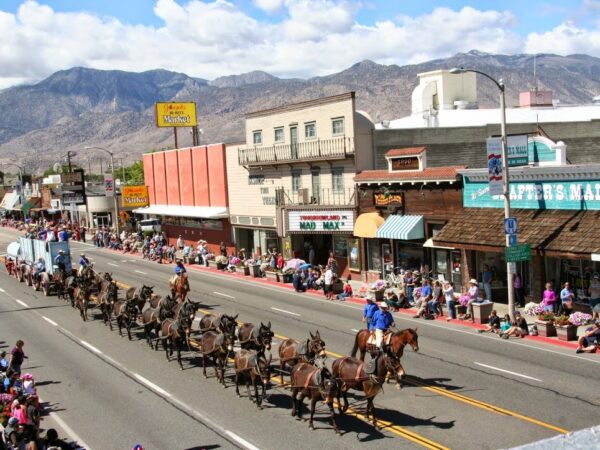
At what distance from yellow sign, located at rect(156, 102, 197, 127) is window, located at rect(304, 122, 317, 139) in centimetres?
3352

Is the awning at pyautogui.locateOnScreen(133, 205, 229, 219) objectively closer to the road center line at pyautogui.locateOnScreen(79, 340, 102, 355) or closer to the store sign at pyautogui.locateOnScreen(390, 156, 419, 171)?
the store sign at pyautogui.locateOnScreen(390, 156, 419, 171)

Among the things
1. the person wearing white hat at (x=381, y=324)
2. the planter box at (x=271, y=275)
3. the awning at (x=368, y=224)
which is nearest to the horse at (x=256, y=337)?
the person wearing white hat at (x=381, y=324)

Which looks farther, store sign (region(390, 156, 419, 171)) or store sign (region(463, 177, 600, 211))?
store sign (region(390, 156, 419, 171))

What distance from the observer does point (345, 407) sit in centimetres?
1564

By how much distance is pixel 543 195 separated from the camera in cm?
2898

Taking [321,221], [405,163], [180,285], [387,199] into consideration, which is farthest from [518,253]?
[321,221]

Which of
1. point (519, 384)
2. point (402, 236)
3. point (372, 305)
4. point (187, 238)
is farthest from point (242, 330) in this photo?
point (187, 238)

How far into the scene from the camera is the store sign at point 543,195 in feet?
88.6

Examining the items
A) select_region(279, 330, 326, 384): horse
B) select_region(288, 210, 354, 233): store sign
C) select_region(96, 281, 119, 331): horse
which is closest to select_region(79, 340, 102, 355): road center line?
select_region(96, 281, 119, 331): horse

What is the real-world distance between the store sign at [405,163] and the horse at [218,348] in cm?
1854

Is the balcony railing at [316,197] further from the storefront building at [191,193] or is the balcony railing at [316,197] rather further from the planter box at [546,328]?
the planter box at [546,328]

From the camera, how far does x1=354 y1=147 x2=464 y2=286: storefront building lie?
111ft

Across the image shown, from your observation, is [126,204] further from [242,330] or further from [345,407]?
[345,407]

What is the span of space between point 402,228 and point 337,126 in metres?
8.88
